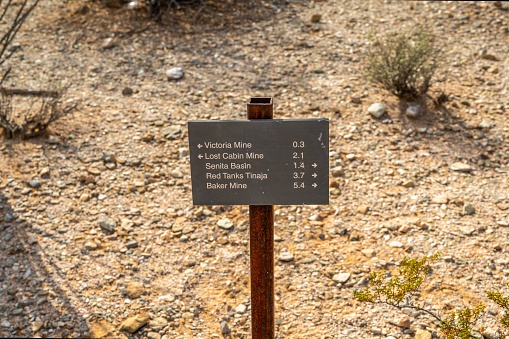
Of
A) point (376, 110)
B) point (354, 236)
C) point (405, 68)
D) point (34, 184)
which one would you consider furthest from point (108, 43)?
point (354, 236)

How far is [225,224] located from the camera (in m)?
4.21

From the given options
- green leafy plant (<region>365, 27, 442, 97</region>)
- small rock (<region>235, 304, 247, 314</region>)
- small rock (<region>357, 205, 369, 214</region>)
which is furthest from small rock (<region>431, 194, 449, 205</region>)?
small rock (<region>235, 304, 247, 314</region>)

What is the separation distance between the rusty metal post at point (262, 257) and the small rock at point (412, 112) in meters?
2.63

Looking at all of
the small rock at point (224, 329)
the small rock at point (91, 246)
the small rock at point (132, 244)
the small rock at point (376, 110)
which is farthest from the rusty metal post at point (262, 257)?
the small rock at point (376, 110)

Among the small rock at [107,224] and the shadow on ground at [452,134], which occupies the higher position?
the shadow on ground at [452,134]

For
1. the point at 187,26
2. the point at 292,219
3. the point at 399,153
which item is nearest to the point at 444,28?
the point at 399,153

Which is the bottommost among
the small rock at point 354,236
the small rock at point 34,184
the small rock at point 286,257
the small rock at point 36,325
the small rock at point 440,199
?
the small rock at point 36,325

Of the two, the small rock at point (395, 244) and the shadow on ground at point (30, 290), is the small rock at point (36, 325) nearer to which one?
the shadow on ground at point (30, 290)

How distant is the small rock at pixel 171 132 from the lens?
4980mm

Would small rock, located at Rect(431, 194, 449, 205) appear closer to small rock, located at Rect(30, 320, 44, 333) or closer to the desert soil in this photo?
the desert soil

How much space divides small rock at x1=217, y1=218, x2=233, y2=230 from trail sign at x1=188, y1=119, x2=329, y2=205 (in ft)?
4.90

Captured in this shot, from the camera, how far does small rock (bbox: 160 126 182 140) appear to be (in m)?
Result: 4.98

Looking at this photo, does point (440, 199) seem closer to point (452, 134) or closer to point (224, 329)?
point (452, 134)

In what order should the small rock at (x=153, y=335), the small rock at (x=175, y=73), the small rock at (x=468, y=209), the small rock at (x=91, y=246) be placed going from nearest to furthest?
1. the small rock at (x=153, y=335)
2. the small rock at (x=91, y=246)
3. the small rock at (x=468, y=209)
4. the small rock at (x=175, y=73)
